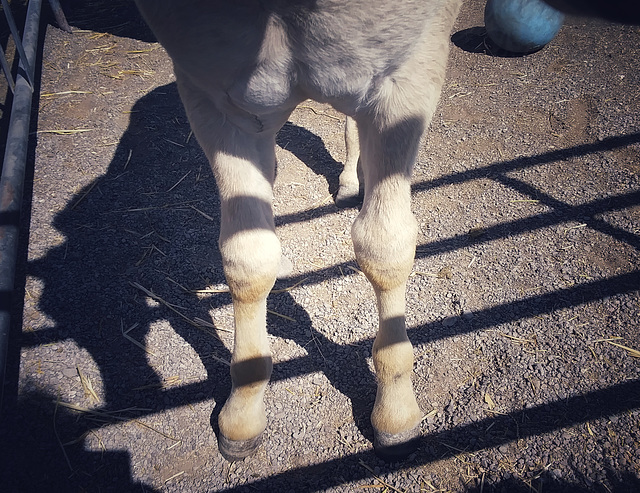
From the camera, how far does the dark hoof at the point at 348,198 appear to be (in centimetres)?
309

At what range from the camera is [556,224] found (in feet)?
9.50

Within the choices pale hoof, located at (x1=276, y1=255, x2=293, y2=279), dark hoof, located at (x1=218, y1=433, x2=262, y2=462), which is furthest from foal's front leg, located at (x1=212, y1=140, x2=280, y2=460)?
pale hoof, located at (x1=276, y1=255, x2=293, y2=279)

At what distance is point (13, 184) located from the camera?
9.25ft

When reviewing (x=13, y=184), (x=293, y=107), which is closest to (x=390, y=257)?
(x=293, y=107)

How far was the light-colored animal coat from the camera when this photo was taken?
1193mm

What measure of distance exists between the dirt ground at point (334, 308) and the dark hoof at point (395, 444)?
0.04m

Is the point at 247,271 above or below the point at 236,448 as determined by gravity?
above

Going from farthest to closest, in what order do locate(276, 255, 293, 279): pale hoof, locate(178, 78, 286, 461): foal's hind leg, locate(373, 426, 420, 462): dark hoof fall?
1. locate(276, 255, 293, 279): pale hoof
2. locate(373, 426, 420, 462): dark hoof
3. locate(178, 78, 286, 461): foal's hind leg

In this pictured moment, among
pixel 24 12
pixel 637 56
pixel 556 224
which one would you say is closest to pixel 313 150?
pixel 556 224

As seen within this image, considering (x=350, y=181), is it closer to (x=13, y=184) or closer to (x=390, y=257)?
(x=390, y=257)

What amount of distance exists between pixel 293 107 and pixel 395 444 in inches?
51.8

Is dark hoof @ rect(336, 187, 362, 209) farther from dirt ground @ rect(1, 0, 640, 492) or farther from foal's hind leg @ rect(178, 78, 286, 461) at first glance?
foal's hind leg @ rect(178, 78, 286, 461)

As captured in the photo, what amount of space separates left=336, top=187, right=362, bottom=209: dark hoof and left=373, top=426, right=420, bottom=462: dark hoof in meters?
1.52

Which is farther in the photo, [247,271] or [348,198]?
[348,198]
